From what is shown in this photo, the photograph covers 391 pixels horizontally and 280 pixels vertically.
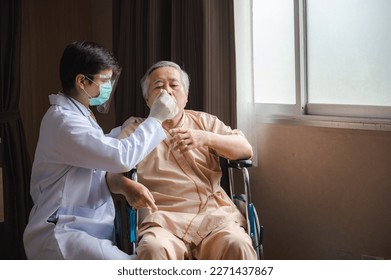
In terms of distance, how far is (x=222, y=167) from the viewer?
273 centimetres

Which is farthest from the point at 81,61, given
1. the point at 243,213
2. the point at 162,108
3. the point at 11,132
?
the point at 11,132

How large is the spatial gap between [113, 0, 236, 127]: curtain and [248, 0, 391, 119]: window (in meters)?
0.16

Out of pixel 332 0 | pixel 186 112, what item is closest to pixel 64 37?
pixel 186 112

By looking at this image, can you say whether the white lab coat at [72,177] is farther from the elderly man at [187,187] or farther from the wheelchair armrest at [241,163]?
the wheelchair armrest at [241,163]

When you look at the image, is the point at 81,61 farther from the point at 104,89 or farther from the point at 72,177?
the point at 72,177

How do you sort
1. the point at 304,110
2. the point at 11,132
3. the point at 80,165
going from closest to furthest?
the point at 80,165
the point at 304,110
the point at 11,132

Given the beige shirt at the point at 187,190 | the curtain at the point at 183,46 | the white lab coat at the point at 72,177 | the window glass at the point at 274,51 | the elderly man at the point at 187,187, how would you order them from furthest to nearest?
the curtain at the point at 183,46
the window glass at the point at 274,51
the beige shirt at the point at 187,190
the elderly man at the point at 187,187
the white lab coat at the point at 72,177

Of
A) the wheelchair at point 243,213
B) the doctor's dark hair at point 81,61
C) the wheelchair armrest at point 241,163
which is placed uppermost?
the doctor's dark hair at point 81,61

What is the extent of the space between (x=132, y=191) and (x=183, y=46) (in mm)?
1304

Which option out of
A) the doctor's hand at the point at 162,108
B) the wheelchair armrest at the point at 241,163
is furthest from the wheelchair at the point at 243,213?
the doctor's hand at the point at 162,108

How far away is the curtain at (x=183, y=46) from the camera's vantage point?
3.15m

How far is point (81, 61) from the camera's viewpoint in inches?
90.2

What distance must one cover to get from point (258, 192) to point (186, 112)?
71 centimetres
